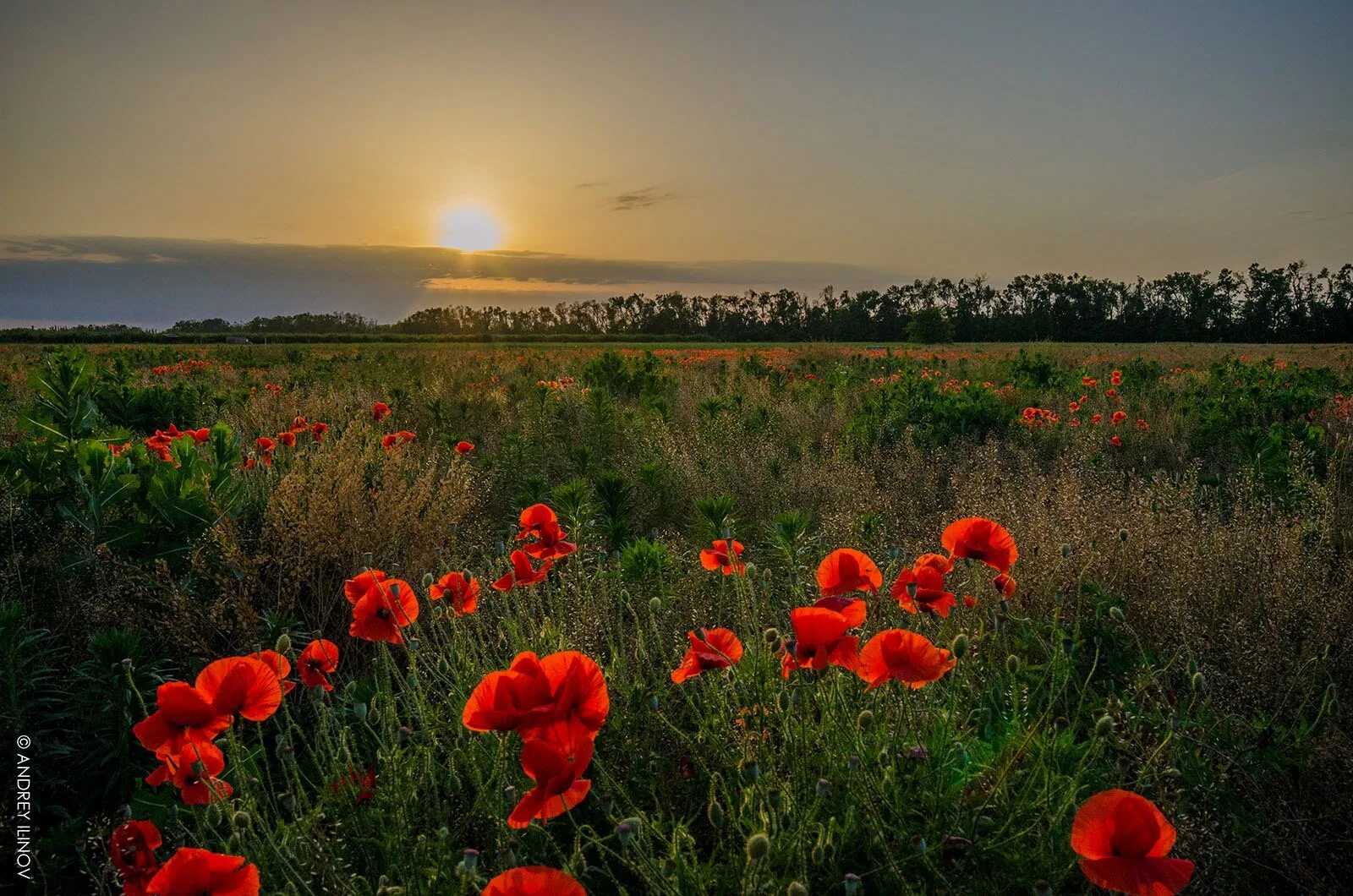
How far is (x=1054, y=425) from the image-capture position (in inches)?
271

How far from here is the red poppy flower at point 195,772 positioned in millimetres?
1451

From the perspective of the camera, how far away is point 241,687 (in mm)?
1423

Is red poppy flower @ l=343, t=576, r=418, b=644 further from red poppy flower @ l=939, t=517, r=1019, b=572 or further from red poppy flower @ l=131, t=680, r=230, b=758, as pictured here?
red poppy flower @ l=939, t=517, r=1019, b=572

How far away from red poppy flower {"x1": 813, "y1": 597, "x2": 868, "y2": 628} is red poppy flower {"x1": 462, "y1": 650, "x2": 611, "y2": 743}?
1.82 ft

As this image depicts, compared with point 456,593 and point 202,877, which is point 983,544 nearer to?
point 456,593

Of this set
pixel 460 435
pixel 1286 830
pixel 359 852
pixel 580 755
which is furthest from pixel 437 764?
pixel 460 435

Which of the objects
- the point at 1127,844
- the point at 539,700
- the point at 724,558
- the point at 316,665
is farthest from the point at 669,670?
the point at 1127,844

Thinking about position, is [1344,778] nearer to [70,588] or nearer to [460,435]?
[70,588]

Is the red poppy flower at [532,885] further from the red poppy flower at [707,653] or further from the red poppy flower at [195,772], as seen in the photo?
the red poppy flower at [195,772]

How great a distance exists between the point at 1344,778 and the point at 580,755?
81.3 inches

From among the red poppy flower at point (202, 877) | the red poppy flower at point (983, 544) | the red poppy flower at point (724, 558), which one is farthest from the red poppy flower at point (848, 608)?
the red poppy flower at point (202, 877)

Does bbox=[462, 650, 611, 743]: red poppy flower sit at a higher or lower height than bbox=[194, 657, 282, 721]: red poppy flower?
higher

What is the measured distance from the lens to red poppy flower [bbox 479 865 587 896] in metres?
0.93

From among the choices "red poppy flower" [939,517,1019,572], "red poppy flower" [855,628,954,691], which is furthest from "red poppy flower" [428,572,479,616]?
"red poppy flower" [939,517,1019,572]
